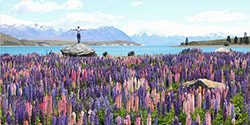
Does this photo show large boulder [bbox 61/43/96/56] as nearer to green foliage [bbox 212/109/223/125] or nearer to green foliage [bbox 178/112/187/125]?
green foliage [bbox 178/112/187/125]

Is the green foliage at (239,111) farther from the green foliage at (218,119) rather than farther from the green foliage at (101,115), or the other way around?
the green foliage at (101,115)

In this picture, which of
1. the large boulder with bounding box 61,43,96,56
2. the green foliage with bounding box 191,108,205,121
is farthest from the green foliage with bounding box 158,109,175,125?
the large boulder with bounding box 61,43,96,56

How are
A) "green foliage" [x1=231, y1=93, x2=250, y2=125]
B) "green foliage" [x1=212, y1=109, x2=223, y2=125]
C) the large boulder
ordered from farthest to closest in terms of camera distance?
1. the large boulder
2. "green foliage" [x1=231, y1=93, x2=250, y2=125]
3. "green foliage" [x1=212, y1=109, x2=223, y2=125]

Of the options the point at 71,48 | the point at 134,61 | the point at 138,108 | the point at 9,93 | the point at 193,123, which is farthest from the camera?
the point at 71,48

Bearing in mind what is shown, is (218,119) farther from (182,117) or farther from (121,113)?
(121,113)

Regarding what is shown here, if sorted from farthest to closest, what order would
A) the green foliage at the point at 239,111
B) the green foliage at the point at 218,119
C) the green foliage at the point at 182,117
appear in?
the green foliage at the point at 182,117
the green foliage at the point at 239,111
the green foliage at the point at 218,119

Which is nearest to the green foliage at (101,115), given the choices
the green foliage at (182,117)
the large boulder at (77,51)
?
the green foliage at (182,117)

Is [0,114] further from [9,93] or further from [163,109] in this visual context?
[163,109]

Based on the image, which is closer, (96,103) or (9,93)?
(96,103)

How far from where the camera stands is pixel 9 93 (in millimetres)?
8438

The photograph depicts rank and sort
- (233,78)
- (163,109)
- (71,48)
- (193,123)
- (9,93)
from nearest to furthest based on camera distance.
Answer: (193,123) → (163,109) → (9,93) → (233,78) → (71,48)

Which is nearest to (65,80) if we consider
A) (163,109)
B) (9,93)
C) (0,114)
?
(9,93)

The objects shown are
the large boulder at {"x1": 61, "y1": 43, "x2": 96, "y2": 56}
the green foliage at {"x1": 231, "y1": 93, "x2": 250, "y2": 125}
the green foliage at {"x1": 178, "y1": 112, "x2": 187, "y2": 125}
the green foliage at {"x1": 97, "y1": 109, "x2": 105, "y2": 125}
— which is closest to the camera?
the green foliage at {"x1": 231, "y1": 93, "x2": 250, "y2": 125}

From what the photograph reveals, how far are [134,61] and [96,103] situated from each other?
9.07 meters
